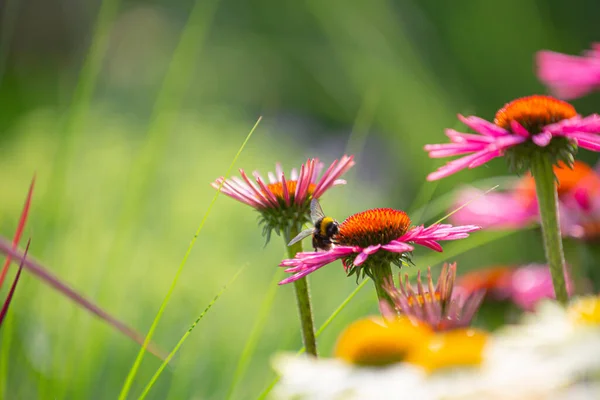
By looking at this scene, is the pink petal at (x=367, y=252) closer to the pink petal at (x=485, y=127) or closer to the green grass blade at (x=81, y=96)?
the pink petal at (x=485, y=127)

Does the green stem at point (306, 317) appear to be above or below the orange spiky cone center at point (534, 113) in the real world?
below

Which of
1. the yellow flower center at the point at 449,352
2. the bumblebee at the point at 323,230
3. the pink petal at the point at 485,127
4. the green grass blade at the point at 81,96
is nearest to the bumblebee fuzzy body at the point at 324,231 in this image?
the bumblebee at the point at 323,230

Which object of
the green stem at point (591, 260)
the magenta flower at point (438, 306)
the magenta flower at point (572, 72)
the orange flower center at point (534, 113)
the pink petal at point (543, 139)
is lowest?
the magenta flower at point (438, 306)

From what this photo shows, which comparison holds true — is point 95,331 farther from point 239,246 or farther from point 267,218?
point 239,246

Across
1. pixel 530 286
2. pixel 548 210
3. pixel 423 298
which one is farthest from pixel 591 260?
pixel 423 298

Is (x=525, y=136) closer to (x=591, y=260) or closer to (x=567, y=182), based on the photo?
(x=591, y=260)

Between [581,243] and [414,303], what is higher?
[581,243]

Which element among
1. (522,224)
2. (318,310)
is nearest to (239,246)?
(318,310)
